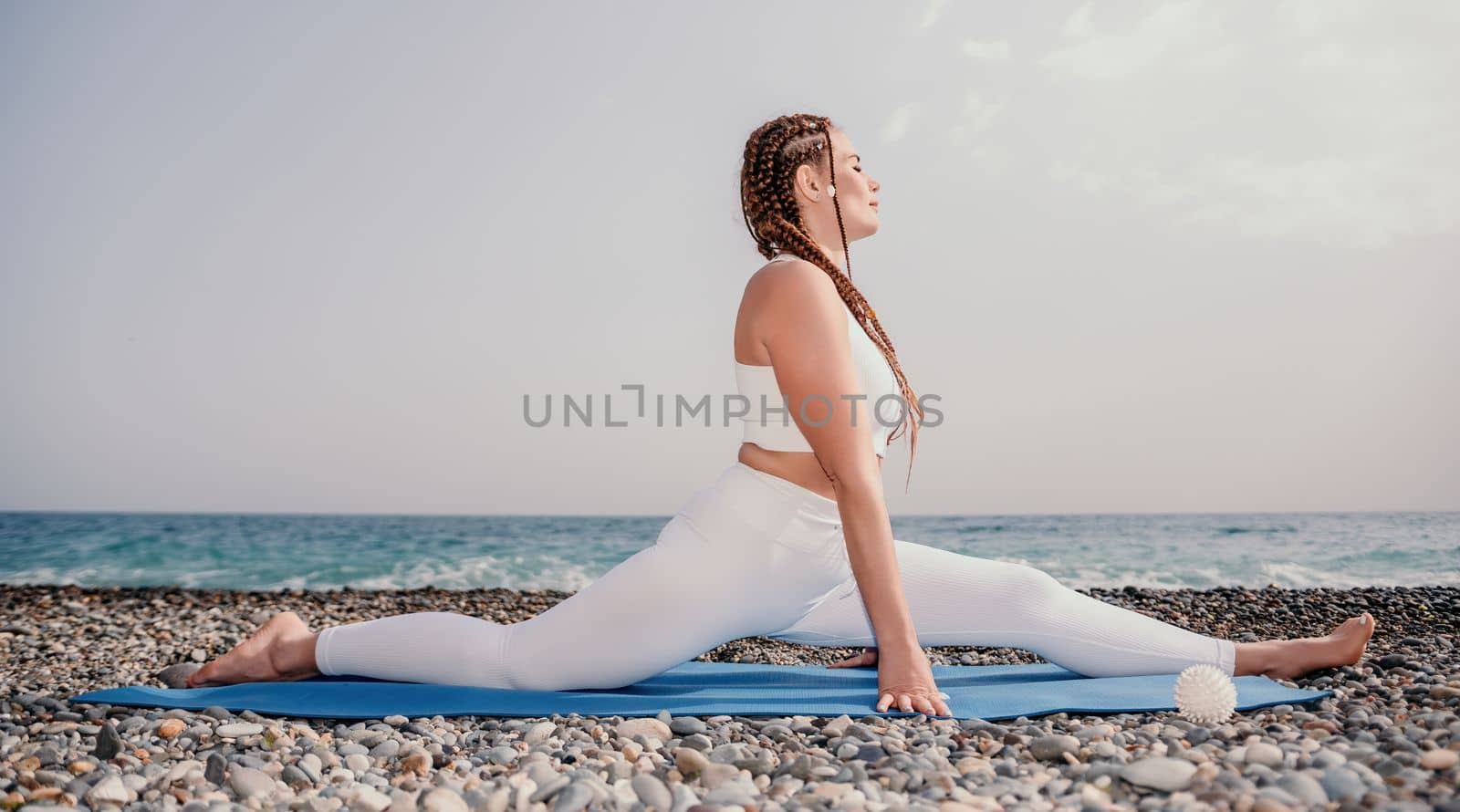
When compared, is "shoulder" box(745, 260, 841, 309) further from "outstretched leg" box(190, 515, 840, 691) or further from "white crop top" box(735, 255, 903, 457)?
"outstretched leg" box(190, 515, 840, 691)

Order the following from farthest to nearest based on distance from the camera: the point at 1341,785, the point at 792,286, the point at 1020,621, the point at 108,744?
1. the point at 1020,621
2. the point at 792,286
3. the point at 108,744
4. the point at 1341,785

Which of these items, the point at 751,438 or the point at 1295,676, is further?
the point at 1295,676

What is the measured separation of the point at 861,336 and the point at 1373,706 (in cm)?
153

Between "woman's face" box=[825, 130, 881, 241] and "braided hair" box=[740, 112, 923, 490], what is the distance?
2 centimetres

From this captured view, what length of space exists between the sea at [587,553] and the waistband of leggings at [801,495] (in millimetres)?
8191

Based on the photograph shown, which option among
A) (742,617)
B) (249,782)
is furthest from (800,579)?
(249,782)

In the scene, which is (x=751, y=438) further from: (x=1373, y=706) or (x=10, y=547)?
(x=10, y=547)

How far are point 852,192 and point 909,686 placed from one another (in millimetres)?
1332

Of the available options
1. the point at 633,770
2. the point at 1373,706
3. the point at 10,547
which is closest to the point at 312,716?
the point at 633,770

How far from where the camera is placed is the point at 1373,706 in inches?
86.4

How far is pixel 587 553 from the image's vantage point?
50.6 feet

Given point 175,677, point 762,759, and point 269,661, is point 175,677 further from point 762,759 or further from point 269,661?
point 762,759

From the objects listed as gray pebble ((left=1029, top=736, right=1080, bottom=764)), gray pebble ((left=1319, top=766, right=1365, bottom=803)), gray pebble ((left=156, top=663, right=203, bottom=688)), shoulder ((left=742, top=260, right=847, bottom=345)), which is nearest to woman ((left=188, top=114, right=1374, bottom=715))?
shoulder ((left=742, top=260, right=847, bottom=345))

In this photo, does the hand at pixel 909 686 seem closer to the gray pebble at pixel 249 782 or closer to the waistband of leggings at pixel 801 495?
the waistband of leggings at pixel 801 495
